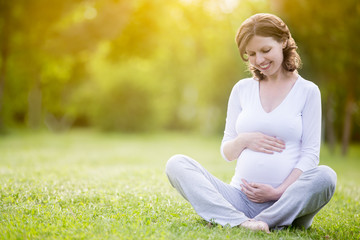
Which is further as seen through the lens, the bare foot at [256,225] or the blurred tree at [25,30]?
the blurred tree at [25,30]

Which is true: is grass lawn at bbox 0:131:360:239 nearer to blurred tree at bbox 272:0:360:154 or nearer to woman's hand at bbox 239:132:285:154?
woman's hand at bbox 239:132:285:154

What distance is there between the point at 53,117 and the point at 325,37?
24.6 meters

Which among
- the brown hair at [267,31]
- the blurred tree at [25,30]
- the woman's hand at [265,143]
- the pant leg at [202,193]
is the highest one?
the blurred tree at [25,30]

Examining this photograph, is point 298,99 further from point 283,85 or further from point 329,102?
point 329,102

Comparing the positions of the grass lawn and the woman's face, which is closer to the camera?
the grass lawn

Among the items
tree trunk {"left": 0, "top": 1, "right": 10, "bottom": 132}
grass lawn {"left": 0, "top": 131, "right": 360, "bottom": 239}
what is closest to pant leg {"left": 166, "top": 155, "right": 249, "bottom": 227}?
grass lawn {"left": 0, "top": 131, "right": 360, "bottom": 239}

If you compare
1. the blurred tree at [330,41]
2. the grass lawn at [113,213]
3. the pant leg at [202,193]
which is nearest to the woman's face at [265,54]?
the pant leg at [202,193]

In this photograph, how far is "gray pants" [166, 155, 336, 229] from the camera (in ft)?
11.1

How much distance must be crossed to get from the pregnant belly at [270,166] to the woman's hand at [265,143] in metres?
0.04

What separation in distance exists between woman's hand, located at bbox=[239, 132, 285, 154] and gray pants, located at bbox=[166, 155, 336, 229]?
352mm

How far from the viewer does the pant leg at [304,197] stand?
334 cm

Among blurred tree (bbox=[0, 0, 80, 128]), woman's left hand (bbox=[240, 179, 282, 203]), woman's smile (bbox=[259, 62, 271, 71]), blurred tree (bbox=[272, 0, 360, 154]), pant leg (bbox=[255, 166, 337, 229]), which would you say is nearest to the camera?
pant leg (bbox=[255, 166, 337, 229])

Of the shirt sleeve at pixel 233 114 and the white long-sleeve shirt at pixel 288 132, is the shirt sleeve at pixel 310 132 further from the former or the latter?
the shirt sleeve at pixel 233 114

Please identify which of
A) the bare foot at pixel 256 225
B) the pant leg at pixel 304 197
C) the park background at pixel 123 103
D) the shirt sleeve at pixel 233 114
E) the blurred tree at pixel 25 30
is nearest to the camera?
the pant leg at pixel 304 197
